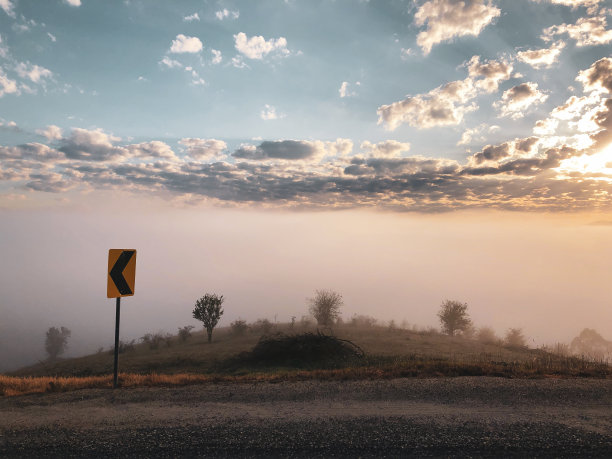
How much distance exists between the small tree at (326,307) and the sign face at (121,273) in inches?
1552

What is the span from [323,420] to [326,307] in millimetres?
42341

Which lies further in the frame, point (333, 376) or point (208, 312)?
point (208, 312)

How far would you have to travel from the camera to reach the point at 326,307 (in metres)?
48.2

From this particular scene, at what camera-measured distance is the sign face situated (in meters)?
10.1

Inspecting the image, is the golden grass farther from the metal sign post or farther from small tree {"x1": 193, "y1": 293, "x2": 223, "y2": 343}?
small tree {"x1": 193, "y1": 293, "x2": 223, "y2": 343}

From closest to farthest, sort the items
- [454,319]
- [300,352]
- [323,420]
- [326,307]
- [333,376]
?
[323,420]
[333,376]
[300,352]
[326,307]
[454,319]

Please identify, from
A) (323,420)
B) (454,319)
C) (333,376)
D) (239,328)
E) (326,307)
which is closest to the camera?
(323,420)

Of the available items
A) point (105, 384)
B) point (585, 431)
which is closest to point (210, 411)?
point (105, 384)

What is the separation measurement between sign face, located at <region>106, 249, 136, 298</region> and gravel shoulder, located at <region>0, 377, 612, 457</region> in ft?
9.61

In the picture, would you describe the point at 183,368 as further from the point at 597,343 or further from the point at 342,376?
the point at 597,343

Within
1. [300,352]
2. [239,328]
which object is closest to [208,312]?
[239,328]

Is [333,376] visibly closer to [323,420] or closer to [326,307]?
[323,420]

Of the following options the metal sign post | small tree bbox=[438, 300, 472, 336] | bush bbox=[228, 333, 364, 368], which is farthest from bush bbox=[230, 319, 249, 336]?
the metal sign post

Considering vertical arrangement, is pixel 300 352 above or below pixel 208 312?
above
